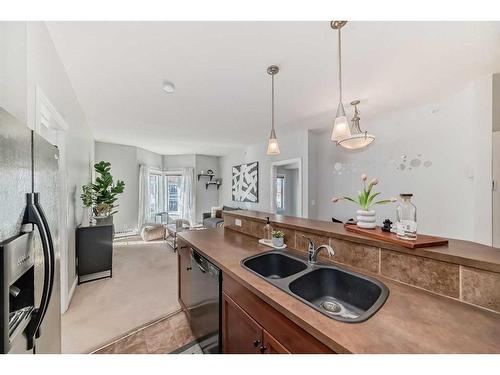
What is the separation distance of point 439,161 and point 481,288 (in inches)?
109

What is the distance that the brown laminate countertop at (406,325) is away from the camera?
2.04 feet

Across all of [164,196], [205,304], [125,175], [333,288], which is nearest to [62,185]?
[205,304]

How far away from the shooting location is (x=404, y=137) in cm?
317

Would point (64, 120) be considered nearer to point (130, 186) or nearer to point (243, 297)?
point (243, 297)

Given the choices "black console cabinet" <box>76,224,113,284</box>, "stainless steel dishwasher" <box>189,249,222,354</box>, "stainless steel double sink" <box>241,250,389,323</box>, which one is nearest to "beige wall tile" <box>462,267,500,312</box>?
"stainless steel double sink" <box>241,250,389,323</box>

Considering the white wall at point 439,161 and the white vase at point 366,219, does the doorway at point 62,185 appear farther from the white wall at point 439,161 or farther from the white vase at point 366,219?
the white wall at point 439,161

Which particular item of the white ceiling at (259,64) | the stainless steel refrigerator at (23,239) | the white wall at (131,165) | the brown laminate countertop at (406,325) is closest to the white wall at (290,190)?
the white wall at (131,165)

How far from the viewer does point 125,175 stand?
552 cm

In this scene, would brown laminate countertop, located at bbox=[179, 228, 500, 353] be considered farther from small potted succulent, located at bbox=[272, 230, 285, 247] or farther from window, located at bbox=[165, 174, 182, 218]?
window, located at bbox=[165, 174, 182, 218]

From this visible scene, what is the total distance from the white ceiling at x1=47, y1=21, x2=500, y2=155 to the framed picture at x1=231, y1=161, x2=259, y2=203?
2.36 metres

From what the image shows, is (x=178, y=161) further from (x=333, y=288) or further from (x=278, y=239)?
(x=333, y=288)

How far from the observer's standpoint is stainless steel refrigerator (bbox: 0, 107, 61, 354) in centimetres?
62

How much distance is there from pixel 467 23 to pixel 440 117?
1.73 meters

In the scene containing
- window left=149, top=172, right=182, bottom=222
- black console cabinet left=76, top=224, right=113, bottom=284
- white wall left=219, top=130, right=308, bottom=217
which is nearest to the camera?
black console cabinet left=76, top=224, right=113, bottom=284
